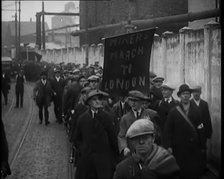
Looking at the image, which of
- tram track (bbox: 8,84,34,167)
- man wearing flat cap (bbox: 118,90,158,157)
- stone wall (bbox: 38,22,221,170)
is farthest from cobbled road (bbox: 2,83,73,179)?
stone wall (bbox: 38,22,221,170)

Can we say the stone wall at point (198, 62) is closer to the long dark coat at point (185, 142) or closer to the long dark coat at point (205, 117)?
the long dark coat at point (205, 117)

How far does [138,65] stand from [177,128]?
128 centimetres

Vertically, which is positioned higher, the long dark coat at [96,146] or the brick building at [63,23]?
the brick building at [63,23]

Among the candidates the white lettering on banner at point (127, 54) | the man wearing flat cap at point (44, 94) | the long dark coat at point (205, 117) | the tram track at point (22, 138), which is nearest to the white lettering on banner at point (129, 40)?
the white lettering on banner at point (127, 54)

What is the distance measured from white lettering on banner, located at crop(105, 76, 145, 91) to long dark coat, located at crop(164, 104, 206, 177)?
3.11ft

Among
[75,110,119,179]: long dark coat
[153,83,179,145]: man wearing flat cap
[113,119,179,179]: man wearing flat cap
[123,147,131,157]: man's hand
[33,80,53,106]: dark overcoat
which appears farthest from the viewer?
[33,80,53,106]: dark overcoat

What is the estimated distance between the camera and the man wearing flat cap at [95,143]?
258 inches

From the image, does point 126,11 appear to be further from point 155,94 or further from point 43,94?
point 155,94

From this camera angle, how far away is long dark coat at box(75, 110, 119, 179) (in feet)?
21.5

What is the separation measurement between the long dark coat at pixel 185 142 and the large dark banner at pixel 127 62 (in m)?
0.91

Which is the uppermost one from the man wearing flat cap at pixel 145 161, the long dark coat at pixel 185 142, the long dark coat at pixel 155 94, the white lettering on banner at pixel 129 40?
the white lettering on banner at pixel 129 40

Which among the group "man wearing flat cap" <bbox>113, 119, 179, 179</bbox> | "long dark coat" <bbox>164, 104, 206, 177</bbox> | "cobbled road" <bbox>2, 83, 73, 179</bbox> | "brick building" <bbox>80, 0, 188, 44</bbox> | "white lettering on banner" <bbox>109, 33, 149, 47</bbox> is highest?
"brick building" <bbox>80, 0, 188, 44</bbox>

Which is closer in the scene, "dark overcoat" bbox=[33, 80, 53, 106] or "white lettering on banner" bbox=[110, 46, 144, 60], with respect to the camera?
"white lettering on banner" bbox=[110, 46, 144, 60]

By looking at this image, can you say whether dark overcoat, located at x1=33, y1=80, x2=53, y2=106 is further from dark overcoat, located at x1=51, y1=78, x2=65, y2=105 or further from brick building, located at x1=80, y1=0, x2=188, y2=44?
brick building, located at x1=80, y1=0, x2=188, y2=44
